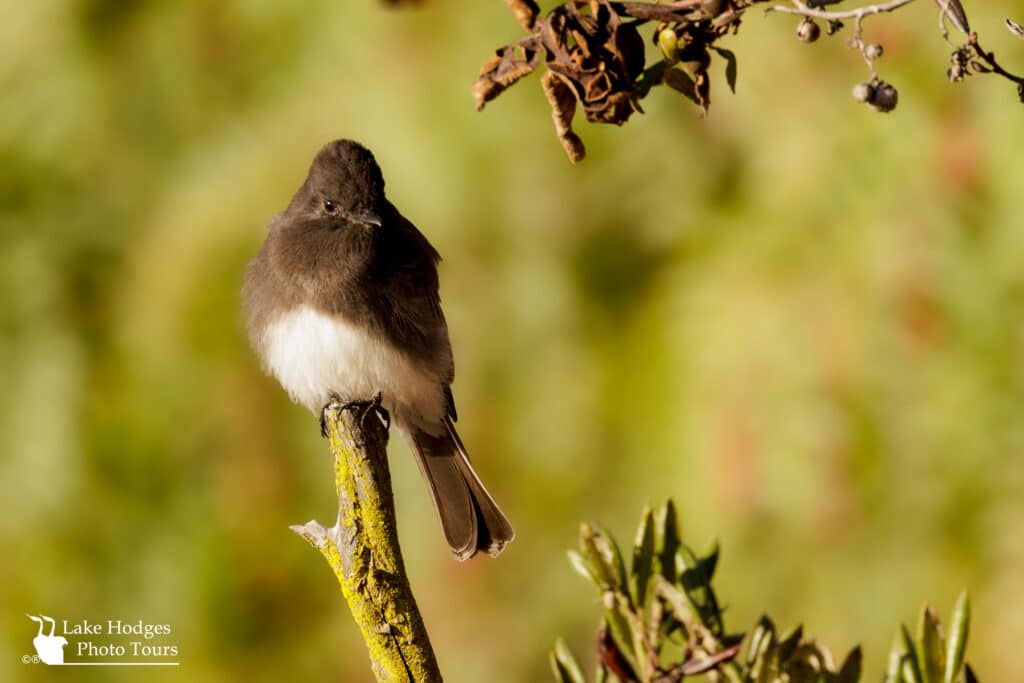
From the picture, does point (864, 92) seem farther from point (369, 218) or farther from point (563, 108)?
point (369, 218)

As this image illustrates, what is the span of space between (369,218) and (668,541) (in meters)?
1.76

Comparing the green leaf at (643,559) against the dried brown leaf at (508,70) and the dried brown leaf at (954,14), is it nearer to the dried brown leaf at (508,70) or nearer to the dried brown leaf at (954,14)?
the dried brown leaf at (508,70)

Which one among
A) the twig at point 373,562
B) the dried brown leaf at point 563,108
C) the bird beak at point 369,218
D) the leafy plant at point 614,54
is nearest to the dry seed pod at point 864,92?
the leafy plant at point 614,54

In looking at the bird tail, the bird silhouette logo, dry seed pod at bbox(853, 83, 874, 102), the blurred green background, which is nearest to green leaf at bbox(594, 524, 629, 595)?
dry seed pod at bbox(853, 83, 874, 102)

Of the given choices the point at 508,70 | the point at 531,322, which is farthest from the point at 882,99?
the point at 531,322

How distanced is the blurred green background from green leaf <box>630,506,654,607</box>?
2344mm

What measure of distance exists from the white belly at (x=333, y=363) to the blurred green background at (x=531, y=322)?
1.14 meters

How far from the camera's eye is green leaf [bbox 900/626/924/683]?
1799 mm

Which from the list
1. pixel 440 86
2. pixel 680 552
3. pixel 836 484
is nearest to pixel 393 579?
pixel 680 552

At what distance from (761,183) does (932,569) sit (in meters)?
1.44

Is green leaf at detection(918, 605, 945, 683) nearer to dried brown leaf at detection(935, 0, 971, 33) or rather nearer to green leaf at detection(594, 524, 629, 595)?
green leaf at detection(594, 524, 629, 595)

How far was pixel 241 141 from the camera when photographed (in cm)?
573

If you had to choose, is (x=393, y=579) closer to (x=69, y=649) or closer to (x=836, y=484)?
(x=836, y=484)

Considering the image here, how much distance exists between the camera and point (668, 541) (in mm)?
1973
